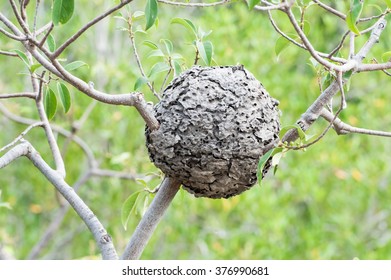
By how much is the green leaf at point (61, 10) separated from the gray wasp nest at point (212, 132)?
0.34m

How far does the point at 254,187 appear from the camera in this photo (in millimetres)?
3451

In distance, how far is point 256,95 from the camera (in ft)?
4.90

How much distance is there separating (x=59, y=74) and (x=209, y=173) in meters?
0.38

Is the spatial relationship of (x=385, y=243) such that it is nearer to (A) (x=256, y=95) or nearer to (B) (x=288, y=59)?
(B) (x=288, y=59)

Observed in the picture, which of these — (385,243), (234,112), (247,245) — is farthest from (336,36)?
(234,112)

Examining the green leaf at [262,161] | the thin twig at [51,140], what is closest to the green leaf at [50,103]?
the thin twig at [51,140]

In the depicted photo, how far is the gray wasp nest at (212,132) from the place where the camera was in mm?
1425

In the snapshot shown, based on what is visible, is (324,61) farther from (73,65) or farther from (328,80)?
(73,65)

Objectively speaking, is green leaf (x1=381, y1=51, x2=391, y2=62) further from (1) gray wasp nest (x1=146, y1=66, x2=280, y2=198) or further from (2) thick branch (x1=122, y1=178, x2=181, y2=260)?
(2) thick branch (x1=122, y1=178, x2=181, y2=260)

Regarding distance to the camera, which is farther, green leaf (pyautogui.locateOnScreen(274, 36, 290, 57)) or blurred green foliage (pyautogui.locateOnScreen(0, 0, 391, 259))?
blurred green foliage (pyautogui.locateOnScreen(0, 0, 391, 259))

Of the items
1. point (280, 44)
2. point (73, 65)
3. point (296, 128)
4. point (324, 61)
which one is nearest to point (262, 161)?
point (296, 128)

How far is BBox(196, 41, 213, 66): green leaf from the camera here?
154 cm

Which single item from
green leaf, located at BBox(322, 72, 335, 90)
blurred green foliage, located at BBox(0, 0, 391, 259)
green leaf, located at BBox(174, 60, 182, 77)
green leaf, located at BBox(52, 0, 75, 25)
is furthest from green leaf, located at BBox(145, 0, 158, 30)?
blurred green foliage, located at BBox(0, 0, 391, 259)

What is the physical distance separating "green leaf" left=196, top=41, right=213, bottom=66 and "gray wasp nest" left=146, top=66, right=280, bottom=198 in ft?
0.15
